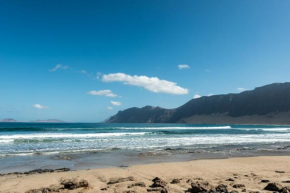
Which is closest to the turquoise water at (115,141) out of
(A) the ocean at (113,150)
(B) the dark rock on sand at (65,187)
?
(A) the ocean at (113,150)

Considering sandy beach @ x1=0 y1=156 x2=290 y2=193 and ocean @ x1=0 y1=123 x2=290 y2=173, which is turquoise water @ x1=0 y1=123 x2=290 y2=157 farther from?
sandy beach @ x1=0 y1=156 x2=290 y2=193

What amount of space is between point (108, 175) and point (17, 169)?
15.4ft

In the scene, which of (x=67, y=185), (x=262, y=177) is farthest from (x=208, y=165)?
(x=67, y=185)

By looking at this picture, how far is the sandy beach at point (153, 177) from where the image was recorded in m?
6.87

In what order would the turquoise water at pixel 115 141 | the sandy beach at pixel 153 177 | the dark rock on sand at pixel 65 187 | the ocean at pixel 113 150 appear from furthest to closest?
1. the turquoise water at pixel 115 141
2. the ocean at pixel 113 150
3. the sandy beach at pixel 153 177
4. the dark rock on sand at pixel 65 187

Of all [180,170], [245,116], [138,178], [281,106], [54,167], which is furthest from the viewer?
[245,116]

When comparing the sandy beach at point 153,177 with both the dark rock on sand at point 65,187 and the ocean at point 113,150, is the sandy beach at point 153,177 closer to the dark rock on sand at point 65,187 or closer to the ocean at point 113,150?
the dark rock on sand at point 65,187

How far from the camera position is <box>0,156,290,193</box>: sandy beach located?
6.87m

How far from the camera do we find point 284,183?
7340 millimetres

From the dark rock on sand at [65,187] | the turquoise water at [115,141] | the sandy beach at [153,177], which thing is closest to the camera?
the dark rock on sand at [65,187]

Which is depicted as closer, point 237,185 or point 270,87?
point 237,185

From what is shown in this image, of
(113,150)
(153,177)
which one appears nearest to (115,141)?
(113,150)

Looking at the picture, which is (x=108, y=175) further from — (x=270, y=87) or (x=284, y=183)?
(x=270, y=87)

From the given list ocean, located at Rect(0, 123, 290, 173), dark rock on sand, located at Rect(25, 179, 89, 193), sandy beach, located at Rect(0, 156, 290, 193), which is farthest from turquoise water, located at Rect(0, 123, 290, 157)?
dark rock on sand, located at Rect(25, 179, 89, 193)
